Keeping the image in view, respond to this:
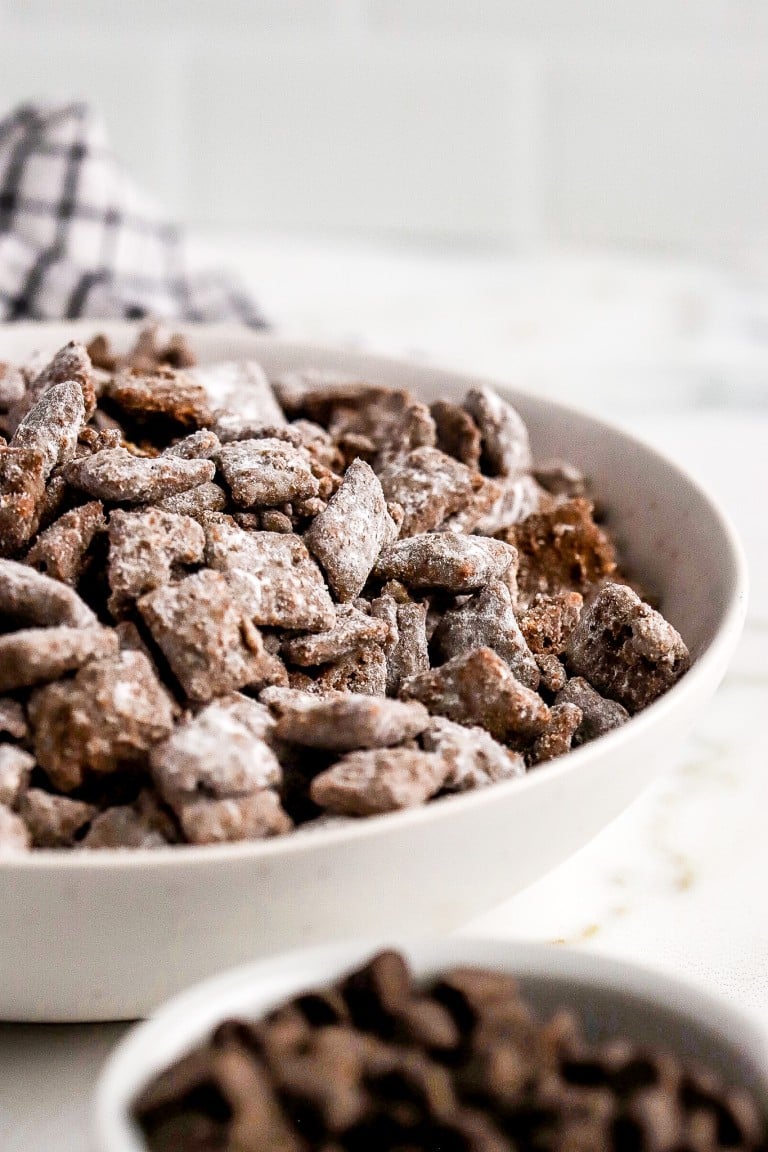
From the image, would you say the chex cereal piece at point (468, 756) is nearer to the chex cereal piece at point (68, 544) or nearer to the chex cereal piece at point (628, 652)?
the chex cereal piece at point (628, 652)

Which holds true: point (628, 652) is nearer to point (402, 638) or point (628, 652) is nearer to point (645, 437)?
point (402, 638)

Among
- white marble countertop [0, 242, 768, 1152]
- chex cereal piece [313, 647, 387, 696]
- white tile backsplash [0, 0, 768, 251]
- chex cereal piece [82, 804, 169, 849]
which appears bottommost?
white marble countertop [0, 242, 768, 1152]

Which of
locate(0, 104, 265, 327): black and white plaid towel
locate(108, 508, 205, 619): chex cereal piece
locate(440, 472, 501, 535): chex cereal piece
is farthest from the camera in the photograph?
locate(0, 104, 265, 327): black and white plaid towel

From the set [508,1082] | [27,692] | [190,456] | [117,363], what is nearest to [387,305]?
[117,363]

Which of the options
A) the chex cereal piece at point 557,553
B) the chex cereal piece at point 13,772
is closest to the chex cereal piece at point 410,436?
the chex cereal piece at point 557,553

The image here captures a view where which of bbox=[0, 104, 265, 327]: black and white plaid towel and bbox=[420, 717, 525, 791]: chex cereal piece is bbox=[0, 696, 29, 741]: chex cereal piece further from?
bbox=[0, 104, 265, 327]: black and white plaid towel

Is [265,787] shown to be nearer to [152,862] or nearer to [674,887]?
[152,862]

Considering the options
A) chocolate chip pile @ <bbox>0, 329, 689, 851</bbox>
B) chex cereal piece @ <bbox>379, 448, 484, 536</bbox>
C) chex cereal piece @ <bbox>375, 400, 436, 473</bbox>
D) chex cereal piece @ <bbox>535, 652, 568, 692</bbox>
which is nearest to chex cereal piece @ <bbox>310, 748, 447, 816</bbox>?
chocolate chip pile @ <bbox>0, 329, 689, 851</bbox>
